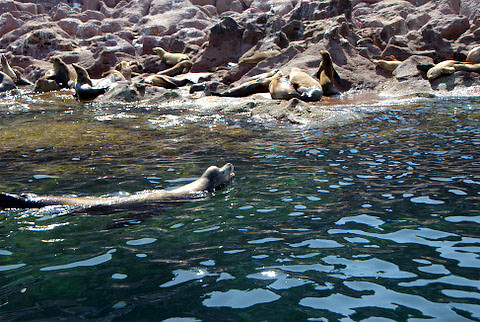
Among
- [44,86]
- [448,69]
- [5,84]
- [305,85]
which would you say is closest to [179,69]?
[44,86]

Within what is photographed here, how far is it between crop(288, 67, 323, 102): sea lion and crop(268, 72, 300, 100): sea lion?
23cm

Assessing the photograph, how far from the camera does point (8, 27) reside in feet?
121

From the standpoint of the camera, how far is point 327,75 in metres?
15.5

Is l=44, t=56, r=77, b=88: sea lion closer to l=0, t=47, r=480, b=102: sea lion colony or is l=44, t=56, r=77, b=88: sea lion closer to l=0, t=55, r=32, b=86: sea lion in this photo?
l=0, t=47, r=480, b=102: sea lion colony

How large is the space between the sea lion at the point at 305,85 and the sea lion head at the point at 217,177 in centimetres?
842

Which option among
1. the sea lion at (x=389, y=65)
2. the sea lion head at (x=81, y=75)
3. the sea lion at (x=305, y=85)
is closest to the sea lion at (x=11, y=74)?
the sea lion head at (x=81, y=75)

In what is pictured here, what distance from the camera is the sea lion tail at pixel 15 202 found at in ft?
16.1

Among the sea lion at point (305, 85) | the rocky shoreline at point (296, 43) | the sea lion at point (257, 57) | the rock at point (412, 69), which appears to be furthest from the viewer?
the sea lion at point (257, 57)

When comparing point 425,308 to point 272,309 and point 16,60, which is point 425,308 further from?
point 16,60

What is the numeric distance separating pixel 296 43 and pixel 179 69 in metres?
5.72

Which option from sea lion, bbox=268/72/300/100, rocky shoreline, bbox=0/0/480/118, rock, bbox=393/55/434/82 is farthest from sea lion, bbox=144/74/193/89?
rock, bbox=393/55/434/82

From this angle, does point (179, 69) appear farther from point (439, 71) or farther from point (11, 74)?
point (439, 71)

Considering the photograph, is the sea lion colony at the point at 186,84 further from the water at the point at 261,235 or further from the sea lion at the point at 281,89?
the water at the point at 261,235

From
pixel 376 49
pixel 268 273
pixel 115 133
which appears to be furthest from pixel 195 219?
pixel 376 49
